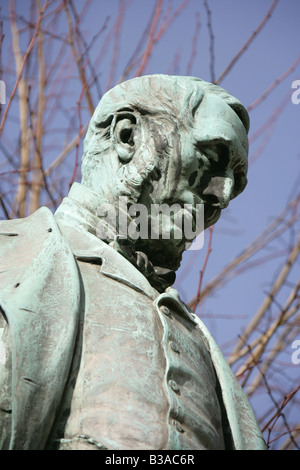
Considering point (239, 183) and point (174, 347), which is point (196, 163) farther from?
point (174, 347)

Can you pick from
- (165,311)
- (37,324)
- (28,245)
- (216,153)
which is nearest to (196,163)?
(216,153)

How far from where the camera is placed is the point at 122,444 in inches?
141

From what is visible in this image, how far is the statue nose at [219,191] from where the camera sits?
4641 mm

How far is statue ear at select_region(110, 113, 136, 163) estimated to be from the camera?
183 inches

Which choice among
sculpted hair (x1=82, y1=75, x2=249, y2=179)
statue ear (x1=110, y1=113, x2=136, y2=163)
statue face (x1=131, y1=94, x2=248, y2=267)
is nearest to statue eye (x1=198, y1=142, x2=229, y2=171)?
statue face (x1=131, y1=94, x2=248, y2=267)

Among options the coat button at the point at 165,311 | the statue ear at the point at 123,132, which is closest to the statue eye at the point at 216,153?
the statue ear at the point at 123,132

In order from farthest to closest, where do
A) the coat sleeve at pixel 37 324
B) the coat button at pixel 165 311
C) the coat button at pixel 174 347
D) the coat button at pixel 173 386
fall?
1. the coat button at pixel 165 311
2. the coat button at pixel 174 347
3. the coat button at pixel 173 386
4. the coat sleeve at pixel 37 324

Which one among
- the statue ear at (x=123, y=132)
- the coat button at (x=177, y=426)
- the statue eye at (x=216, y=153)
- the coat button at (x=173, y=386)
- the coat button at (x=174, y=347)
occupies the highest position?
the statue eye at (x=216, y=153)

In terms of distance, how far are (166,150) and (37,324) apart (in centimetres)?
119

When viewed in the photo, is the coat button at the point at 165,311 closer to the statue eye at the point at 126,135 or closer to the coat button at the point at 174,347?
the coat button at the point at 174,347

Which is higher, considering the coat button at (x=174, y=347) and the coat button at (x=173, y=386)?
the coat button at (x=174, y=347)

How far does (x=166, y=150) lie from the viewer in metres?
4.57

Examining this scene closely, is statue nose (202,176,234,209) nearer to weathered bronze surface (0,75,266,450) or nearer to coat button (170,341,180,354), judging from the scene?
weathered bronze surface (0,75,266,450)
